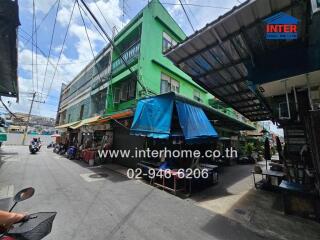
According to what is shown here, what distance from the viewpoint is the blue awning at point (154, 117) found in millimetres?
7035

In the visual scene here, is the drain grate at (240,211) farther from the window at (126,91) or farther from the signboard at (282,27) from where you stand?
the window at (126,91)

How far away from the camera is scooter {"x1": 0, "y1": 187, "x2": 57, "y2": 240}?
2234mm

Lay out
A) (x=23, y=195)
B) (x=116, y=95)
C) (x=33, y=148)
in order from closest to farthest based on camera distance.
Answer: (x=23, y=195)
(x=116, y=95)
(x=33, y=148)

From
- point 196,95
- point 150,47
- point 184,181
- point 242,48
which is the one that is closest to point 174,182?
point 184,181

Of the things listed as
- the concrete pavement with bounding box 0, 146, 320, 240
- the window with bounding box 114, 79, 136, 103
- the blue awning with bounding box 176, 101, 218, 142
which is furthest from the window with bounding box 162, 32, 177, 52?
the concrete pavement with bounding box 0, 146, 320, 240

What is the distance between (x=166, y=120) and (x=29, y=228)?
5.36 meters

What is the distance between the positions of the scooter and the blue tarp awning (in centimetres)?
463

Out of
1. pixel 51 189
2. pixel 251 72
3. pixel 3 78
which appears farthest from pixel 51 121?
pixel 251 72

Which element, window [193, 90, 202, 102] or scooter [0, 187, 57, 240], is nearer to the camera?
scooter [0, 187, 57, 240]

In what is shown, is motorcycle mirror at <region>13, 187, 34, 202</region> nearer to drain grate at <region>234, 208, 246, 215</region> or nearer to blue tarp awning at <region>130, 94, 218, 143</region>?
blue tarp awning at <region>130, 94, 218, 143</region>

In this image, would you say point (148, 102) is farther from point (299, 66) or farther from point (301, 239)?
point (301, 239)

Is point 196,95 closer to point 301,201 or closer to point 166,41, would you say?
point 166,41

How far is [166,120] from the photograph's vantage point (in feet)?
23.2

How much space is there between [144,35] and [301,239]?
12331 millimetres
